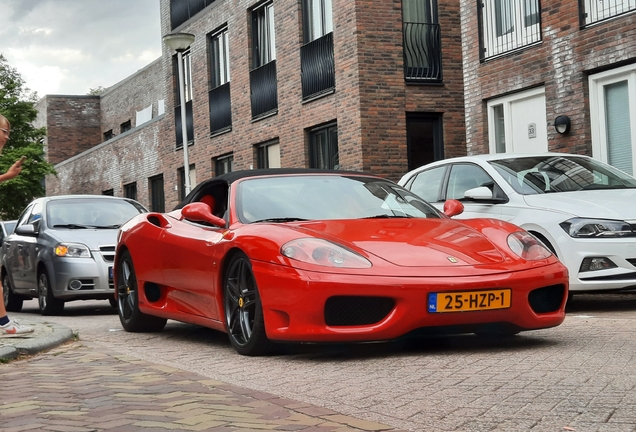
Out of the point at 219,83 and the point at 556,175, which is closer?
the point at 556,175

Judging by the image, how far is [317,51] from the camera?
21.8m

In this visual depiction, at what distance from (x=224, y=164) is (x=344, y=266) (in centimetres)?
2217

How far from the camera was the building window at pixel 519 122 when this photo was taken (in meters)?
16.6

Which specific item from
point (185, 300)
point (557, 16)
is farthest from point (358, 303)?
point (557, 16)

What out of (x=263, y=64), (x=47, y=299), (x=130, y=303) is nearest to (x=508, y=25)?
(x=263, y=64)

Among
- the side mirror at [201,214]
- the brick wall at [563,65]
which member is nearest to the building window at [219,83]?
the brick wall at [563,65]

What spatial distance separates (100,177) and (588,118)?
96.2ft

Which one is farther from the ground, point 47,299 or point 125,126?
point 125,126

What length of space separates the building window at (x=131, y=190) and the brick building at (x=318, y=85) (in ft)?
20.5

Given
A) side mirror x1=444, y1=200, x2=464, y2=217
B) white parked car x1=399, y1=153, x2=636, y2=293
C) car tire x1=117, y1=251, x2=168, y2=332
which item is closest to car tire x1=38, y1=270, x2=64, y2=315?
car tire x1=117, y1=251, x2=168, y2=332

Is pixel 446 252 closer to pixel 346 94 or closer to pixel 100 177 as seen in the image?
pixel 346 94

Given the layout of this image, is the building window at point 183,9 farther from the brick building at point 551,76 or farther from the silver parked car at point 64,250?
the silver parked car at point 64,250

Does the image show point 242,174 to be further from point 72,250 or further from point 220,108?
point 220,108

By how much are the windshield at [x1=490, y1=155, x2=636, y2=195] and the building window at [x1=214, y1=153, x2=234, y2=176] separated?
17088 millimetres
